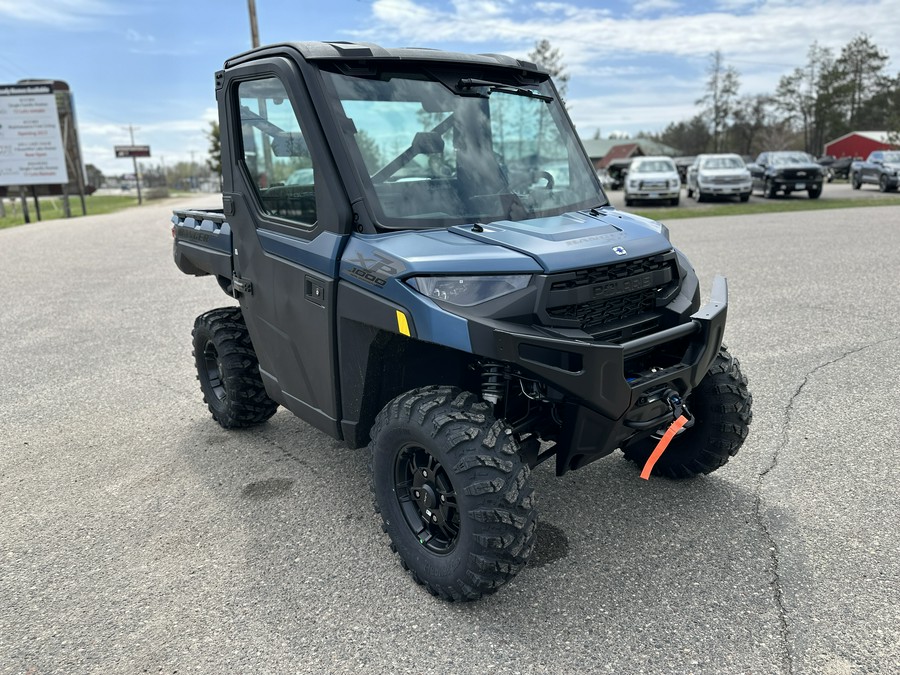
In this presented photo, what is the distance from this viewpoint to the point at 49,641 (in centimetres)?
266

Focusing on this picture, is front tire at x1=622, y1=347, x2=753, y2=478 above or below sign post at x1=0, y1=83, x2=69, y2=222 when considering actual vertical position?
below

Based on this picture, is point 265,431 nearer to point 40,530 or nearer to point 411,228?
point 40,530

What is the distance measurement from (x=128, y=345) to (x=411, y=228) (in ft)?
16.8

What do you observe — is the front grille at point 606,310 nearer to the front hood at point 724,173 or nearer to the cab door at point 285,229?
the cab door at point 285,229

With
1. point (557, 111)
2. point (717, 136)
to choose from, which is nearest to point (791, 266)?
point (557, 111)

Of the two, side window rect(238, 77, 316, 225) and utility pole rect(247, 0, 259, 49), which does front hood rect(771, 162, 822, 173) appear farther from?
side window rect(238, 77, 316, 225)

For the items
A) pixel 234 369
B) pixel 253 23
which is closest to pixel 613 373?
pixel 234 369

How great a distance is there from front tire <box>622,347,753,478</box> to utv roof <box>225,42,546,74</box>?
1.87m

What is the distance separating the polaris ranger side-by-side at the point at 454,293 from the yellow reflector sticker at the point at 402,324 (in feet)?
0.06

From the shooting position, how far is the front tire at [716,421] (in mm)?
3453

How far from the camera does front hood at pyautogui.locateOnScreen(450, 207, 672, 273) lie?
2711 mm

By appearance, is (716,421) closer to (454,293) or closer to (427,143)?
(454,293)

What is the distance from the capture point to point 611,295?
9.23ft

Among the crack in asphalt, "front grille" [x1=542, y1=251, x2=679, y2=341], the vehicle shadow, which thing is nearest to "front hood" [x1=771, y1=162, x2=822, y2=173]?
the crack in asphalt
